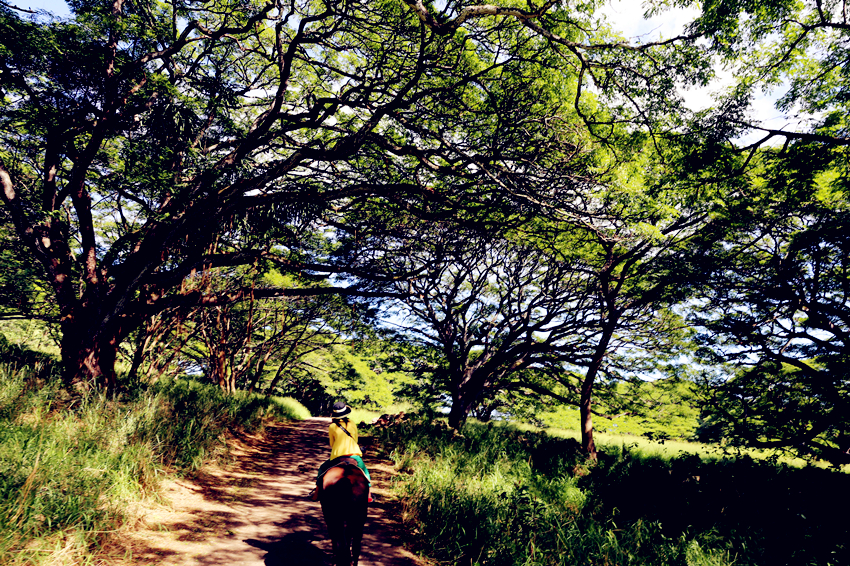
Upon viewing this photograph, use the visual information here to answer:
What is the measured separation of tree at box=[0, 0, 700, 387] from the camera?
6668 millimetres

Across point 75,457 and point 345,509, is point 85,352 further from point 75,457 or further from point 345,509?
point 345,509

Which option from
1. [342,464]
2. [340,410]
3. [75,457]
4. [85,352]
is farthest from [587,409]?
[85,352]

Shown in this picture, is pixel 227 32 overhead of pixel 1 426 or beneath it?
overhead

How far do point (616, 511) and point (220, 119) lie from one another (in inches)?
466

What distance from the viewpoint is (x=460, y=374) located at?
15.6 m

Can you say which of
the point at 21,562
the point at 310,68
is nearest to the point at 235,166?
the point at 310,68

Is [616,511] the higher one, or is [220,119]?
[220,119]

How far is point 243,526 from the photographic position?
185 inches

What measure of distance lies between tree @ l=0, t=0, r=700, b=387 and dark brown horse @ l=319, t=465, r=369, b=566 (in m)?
4.38

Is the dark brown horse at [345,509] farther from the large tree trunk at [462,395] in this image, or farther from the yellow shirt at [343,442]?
the large tree trunk at [462,395]

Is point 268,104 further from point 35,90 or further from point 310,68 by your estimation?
point 35,90

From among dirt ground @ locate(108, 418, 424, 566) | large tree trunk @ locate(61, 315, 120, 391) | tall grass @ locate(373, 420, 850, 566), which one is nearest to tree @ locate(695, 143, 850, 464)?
tall grass @ locate(373, 420, 850, 566)

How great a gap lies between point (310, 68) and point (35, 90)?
5.59 m

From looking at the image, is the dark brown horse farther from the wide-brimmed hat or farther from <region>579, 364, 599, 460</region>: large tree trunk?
<region>579, 364, 599, 460</region>: large tree trunk
